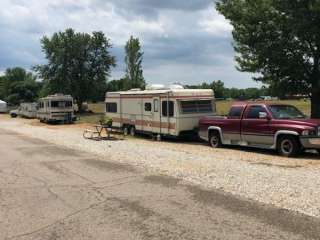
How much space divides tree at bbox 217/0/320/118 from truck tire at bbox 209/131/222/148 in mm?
4840

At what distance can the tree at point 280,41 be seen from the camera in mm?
21156

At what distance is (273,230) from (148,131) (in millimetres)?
18780

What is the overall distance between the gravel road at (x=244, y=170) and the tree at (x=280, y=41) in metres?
5.80

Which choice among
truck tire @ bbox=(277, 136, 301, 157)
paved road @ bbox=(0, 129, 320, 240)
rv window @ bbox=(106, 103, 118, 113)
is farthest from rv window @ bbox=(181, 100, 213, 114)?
paved road @ bbox=(0, 129, 320, 240)

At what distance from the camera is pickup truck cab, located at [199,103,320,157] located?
15797mm

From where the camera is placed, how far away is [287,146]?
16.3 meters

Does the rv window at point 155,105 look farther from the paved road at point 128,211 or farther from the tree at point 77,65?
the tree at point 77,65

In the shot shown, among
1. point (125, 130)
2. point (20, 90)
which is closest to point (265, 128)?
point (125, 130)

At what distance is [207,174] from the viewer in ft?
39.9

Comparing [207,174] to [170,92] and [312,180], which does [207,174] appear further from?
[170,92]

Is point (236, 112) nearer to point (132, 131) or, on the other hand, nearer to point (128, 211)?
point (132, 131)

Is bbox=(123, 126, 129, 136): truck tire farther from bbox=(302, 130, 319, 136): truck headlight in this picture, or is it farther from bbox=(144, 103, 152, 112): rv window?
bbox=(302, 130, 319, 136): truck headlight

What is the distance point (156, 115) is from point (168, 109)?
129cm

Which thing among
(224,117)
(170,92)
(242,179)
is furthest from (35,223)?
(170,92)
